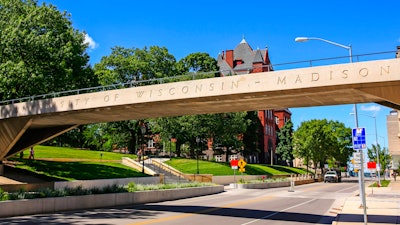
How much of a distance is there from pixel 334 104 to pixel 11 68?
76.2 ft

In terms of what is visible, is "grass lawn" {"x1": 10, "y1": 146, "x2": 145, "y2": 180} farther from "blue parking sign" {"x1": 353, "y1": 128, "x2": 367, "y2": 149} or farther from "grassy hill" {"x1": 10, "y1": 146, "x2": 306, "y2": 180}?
"blue parking sign" {"x1": 353, "y1": 128, "x2": 367, "y2": 149}

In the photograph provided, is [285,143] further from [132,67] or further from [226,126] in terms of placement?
[132,67]

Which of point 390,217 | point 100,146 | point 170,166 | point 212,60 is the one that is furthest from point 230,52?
point 390,217

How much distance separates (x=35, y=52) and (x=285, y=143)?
79311 millimetres

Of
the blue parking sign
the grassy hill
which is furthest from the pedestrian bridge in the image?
the grassy hill

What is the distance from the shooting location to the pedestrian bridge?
16766 millimetres

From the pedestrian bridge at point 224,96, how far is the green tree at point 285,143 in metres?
77.2

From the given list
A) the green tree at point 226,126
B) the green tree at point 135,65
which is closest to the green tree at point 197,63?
the green tree at point 135,65

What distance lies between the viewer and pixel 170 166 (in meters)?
53.2

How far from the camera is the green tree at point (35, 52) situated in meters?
30.8

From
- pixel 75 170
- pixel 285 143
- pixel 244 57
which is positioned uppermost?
pixel 244 57

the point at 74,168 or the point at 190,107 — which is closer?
the point at 190,107

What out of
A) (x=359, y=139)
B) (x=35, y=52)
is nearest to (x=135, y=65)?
(x=35, y=52)

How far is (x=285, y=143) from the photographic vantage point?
10219 cm
